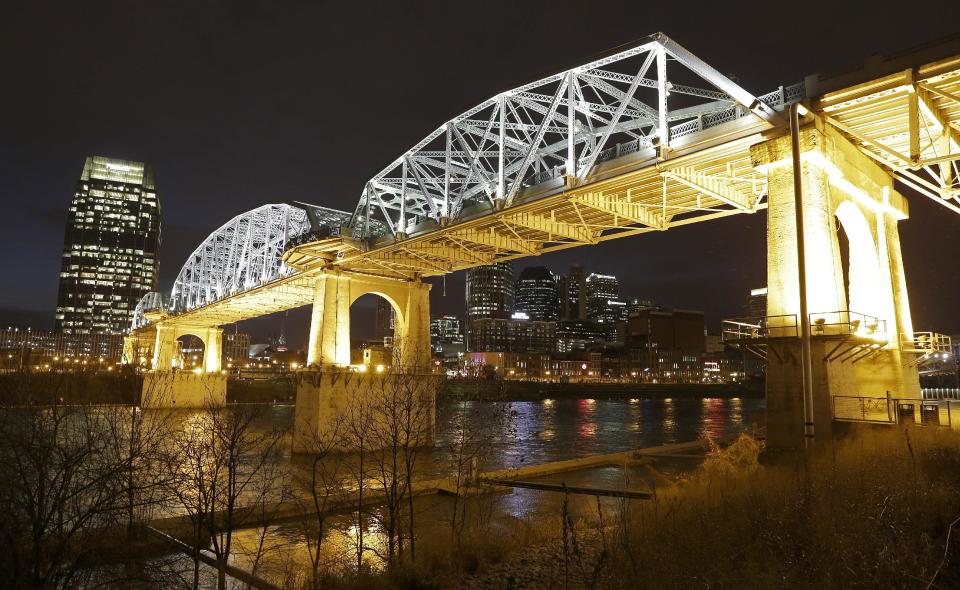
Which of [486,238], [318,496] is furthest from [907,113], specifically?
[318,496]

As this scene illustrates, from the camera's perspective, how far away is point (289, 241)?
50.0 m

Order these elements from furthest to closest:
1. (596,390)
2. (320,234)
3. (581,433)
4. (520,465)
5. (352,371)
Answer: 1. (596,390)
2. (581,433)
3. (320,234)
4. (352,371)
5. (520,465)

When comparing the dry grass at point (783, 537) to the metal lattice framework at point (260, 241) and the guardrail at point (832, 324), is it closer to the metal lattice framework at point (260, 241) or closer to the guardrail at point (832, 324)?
the guardrail at point (832, 324)

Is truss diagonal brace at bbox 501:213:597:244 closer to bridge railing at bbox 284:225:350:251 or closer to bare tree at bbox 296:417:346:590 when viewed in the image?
bare tree at bbox 296:417:346:590

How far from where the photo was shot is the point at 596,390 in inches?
6152

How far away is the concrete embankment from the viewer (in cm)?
13488

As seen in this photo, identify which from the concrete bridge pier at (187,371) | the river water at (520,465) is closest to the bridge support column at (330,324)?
the river water at (520,465)

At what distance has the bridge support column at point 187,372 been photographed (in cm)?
8750

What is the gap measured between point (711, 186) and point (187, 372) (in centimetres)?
8428

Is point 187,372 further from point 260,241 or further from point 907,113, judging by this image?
point 907,113

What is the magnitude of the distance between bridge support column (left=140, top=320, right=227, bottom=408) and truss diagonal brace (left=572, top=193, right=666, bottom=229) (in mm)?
70960

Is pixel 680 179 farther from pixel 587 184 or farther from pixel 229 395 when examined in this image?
pixel 229 395

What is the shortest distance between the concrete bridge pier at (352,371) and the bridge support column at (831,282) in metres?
24.6

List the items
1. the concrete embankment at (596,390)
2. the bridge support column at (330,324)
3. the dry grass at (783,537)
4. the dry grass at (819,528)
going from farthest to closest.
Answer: the concrete embankment at (596,390), the bridge support column at (330,324), the dry grass at (783,537), the dry grass at (819,528)
